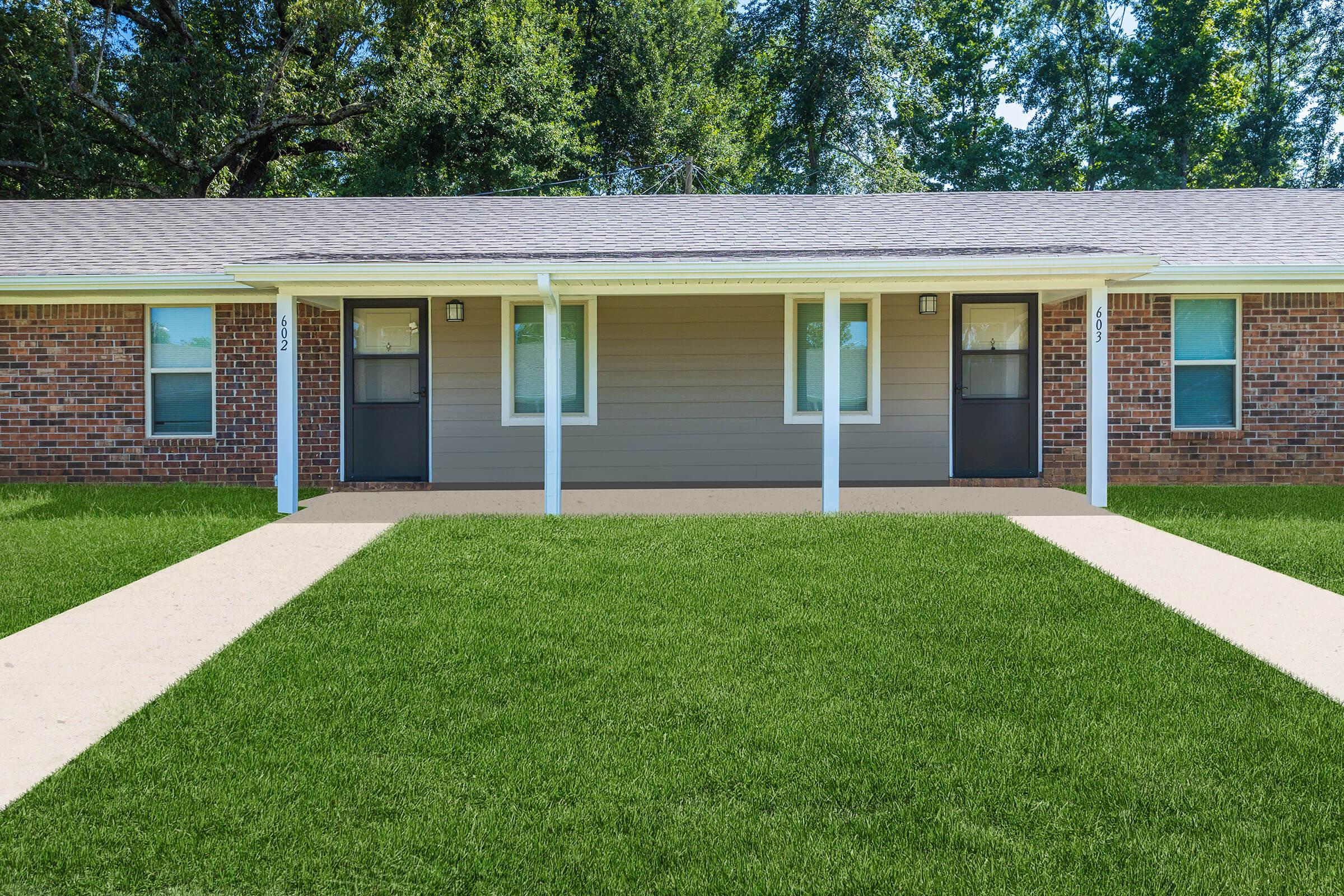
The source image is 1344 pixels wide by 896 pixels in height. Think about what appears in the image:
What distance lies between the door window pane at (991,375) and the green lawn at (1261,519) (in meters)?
1.55

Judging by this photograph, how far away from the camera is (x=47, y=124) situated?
2164 cm

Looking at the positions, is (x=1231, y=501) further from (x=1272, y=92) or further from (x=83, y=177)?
(x=83, y=177)

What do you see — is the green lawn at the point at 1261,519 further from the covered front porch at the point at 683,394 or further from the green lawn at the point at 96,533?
the green lawn at the point at 96,533

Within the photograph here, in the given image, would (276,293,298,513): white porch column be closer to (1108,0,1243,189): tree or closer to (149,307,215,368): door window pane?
(149,307,215,368): door window pane

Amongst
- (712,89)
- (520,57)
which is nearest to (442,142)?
(520,57)

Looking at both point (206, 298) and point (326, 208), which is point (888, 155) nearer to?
point (326, 208)

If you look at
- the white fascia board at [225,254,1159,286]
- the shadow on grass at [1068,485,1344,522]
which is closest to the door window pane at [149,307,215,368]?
the white fascia board at [225,254,1159,286]

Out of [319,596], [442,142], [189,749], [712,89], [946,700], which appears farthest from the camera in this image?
[712,89]

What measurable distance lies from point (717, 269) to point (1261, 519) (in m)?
5.04

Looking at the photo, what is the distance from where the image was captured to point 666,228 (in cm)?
1186

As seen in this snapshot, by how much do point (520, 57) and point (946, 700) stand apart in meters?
20.5

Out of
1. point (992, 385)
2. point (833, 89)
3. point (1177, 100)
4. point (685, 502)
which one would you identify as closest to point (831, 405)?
point (685, 502)

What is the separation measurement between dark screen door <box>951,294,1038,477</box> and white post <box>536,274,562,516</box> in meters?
4.60

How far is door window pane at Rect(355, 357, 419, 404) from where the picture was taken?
11.0 meters
